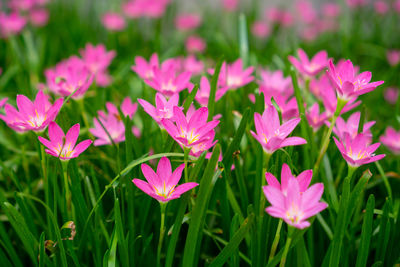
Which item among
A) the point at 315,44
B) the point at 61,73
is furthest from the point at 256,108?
the point at 315,44

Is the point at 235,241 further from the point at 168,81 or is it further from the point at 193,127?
the point at 168,81

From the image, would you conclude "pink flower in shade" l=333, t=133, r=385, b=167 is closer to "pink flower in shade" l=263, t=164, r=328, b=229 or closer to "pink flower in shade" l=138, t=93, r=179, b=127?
"pink flower in shade" l=263, t=164, r=328, b=229

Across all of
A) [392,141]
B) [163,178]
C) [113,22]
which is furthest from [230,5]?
[163,178]

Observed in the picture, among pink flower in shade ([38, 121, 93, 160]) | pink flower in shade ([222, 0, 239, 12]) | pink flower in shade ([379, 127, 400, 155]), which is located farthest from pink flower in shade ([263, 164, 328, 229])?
pink flower in shade ([222, 0, 239, 12])

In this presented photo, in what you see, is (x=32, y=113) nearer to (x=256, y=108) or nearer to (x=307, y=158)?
(x=256, y=108)

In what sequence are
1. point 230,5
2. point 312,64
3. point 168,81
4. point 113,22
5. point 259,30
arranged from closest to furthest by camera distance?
1. point 168,81
2. point 312,64
3. point 113,22
4. point 259,30
5. point 230,5

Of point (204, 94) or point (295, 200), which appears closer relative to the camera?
point (295, 200)
